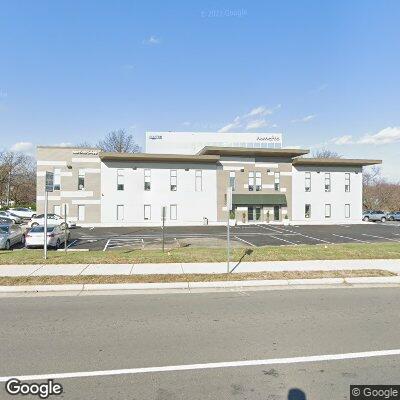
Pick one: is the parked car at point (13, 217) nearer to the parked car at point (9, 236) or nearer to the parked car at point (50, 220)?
the parked car at point (50, 220)

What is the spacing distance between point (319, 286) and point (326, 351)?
4700 millimetres

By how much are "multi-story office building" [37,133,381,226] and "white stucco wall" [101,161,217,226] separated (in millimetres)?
109

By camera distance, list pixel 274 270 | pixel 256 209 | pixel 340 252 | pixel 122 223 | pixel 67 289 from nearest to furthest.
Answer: pixel 67 289, pixel 274 270, pixel 340 252, pixel 122 223, pixel 256 209

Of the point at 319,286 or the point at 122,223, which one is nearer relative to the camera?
the point at 319,286

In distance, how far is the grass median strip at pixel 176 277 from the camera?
952 centimetres

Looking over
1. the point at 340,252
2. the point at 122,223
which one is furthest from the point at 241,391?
the point at 122,223

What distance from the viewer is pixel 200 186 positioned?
39094 mm

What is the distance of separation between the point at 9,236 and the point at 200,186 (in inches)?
950

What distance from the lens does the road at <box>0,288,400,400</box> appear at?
4.11 metres

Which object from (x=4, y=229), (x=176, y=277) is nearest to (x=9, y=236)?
(x=4, y=229)

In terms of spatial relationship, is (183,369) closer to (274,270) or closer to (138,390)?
(138,390)

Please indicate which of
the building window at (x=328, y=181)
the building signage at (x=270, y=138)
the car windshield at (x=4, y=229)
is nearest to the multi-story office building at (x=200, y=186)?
the building window at (x=328, y=181)

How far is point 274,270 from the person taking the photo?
36.2 ft

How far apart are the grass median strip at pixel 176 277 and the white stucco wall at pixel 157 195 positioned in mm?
26240
